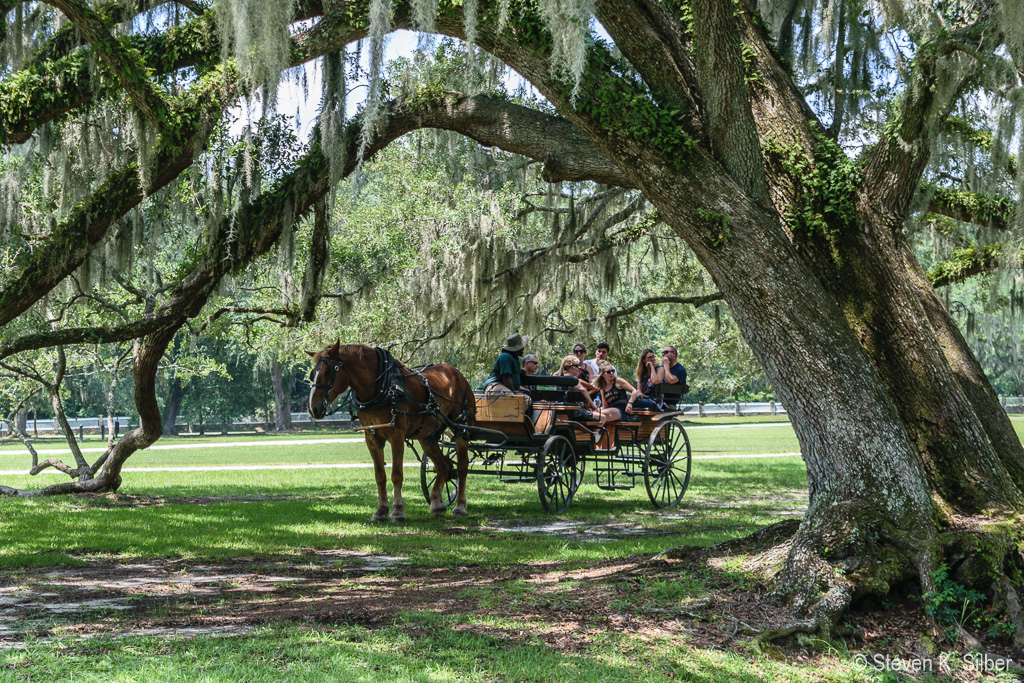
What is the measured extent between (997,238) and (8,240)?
43.8 feet

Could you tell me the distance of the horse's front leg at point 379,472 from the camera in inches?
391

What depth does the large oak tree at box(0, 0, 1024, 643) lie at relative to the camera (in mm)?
5340

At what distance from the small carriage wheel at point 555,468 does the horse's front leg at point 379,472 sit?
189 cm

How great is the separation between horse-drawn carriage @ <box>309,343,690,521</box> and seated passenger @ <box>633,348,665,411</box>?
0.59ft

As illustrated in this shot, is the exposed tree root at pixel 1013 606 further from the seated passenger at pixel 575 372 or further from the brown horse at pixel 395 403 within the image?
the seated passenger at pixel 575 372

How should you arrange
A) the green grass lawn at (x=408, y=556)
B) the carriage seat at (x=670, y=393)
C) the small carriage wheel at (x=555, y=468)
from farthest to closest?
the carriage seat at (x=670, y=393), the small carriage wheel at (x=555, y=468), the green grass lawn at (x=408, y=556)

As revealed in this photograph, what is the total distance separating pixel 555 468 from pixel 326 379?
129 inches

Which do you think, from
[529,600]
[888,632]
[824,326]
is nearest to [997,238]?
[824,326]

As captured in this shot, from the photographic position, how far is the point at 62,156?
9961mm

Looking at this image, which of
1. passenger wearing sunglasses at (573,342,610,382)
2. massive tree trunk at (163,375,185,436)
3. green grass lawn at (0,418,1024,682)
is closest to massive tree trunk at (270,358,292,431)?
massive tree trunk at (163,375,185,436)

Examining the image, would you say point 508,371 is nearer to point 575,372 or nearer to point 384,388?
point 575,372

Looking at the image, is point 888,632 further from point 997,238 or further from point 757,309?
point 997,238

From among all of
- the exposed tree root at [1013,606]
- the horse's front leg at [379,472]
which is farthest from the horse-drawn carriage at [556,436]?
the exposed tree root at [1013,606]

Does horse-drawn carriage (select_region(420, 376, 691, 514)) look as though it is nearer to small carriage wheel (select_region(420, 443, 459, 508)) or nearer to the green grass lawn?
small carriage wheel (select_region(420, 443, 459, 508))
